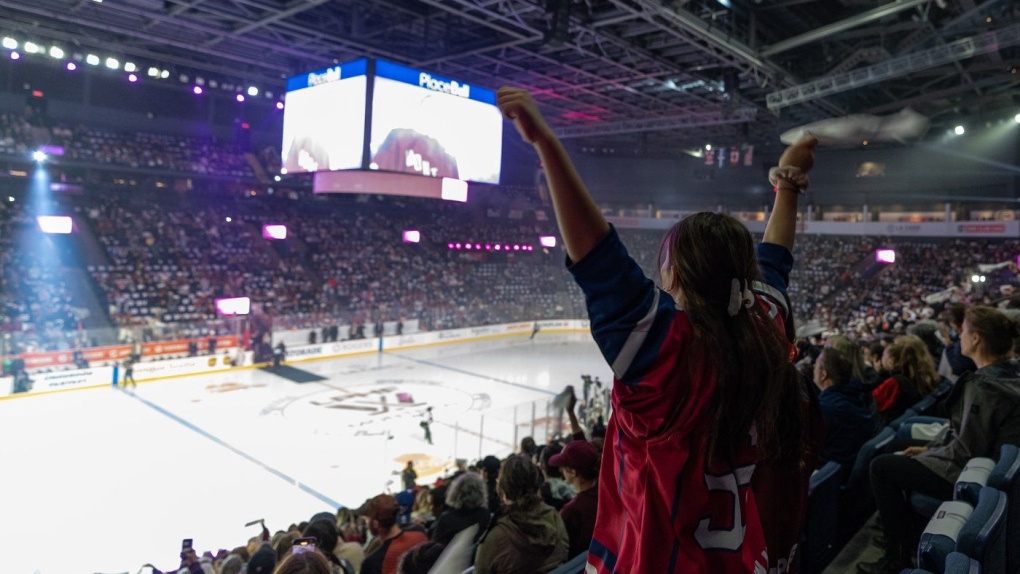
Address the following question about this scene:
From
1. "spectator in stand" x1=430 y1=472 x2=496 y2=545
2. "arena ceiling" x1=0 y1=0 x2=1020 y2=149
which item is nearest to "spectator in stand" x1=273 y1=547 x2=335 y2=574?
"spectator in stand" x1=430 y1=472 x2=496 y2=545

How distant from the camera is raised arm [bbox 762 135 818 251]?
1.65 meters

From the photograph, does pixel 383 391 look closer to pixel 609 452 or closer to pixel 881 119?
pixel 881 119

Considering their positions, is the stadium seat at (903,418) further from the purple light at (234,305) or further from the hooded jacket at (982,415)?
the purple light at (234,305)

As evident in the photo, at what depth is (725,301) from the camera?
107cm

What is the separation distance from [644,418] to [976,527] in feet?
5.35

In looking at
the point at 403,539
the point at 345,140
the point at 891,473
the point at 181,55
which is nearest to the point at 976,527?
the point at 891,473

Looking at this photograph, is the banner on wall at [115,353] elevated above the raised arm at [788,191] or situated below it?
below

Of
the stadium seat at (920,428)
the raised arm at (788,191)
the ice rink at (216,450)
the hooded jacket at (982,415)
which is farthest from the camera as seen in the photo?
the ice rink at (216,450)

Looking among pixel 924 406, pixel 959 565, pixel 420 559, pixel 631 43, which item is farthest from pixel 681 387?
pixel 631 43

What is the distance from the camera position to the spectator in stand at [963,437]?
2.69 m

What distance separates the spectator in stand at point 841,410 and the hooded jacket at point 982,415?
67 centimetres

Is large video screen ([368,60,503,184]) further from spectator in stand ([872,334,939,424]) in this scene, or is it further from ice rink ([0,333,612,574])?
spectator in stand ([872,334,939,424])

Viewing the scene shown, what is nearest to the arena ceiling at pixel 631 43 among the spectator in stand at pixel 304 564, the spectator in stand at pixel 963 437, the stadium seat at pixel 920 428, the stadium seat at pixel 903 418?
the stadium seat at pixel 903 418

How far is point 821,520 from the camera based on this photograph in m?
3.14
